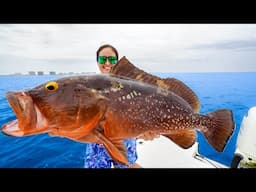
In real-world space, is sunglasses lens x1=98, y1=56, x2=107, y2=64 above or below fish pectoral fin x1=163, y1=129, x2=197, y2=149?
above

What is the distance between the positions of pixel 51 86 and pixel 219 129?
2.46 feet

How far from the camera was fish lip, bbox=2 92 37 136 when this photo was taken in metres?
0.79

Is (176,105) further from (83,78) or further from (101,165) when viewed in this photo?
(101,165)

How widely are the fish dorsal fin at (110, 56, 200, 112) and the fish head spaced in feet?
0.53

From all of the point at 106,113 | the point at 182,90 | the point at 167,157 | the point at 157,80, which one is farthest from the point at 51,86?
the point at 167,157

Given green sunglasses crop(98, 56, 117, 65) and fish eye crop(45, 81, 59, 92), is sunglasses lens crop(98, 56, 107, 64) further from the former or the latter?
fish eye crop(45, 81, 59, 92)

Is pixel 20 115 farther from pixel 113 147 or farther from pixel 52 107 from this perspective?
pixel 113 147

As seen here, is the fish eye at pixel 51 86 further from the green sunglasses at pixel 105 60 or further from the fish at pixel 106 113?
the green sunglasses at pixel 105 60

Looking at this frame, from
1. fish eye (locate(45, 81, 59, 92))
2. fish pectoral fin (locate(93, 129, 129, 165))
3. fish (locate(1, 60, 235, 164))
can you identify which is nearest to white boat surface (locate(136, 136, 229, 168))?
fish (locate(1, 60, 235, 164))

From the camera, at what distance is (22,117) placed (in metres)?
0.79

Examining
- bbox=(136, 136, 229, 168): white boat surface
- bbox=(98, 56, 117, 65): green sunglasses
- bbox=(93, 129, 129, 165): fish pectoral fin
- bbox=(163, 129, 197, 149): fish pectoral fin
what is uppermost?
bbox=(98, 56, 117, 65): green sunglasses

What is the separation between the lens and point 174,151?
8.34ft
